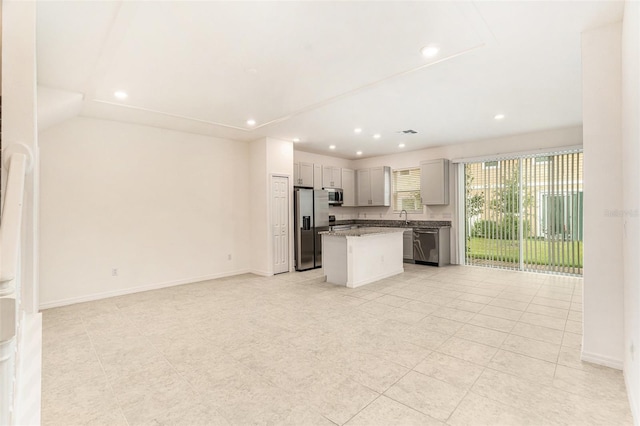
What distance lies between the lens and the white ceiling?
2377mm

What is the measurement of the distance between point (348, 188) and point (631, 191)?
22.2ft

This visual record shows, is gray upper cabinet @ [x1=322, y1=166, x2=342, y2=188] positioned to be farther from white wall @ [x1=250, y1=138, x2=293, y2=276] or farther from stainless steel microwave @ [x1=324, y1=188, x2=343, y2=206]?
white wall @ [x1=250, y1=138, x2=293, y2=276]

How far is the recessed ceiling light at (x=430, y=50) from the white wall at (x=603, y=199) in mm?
1218

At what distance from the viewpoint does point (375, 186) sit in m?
8.32

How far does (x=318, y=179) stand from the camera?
7.83 m

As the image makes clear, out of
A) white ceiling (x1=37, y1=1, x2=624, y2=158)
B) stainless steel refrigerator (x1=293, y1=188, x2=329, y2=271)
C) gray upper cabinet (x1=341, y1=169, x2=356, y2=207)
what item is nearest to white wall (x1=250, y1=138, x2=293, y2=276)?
stainless steel refrigerator (x1=293, y1=188, x2=329, y2=271)

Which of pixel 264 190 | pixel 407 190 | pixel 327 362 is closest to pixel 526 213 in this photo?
pixel 407 190

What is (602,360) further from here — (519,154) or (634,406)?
(519,154)

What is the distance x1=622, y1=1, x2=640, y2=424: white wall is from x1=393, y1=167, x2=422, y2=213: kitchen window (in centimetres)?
556

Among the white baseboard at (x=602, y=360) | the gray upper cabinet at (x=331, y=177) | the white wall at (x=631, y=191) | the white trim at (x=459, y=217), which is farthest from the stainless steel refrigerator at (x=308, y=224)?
the white wall at (x=631, y=191)

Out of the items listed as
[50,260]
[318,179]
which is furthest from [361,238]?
[50,260]

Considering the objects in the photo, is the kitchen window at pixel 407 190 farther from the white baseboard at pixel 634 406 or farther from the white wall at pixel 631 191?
the white baseboard at pixel 634 406

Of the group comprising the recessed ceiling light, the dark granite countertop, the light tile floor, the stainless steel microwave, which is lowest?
the light tile floor

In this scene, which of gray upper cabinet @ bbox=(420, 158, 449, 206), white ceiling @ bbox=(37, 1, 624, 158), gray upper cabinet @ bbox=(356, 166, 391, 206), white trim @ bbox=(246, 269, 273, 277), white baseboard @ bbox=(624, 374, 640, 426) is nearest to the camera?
white baseboard @ bbox=(624, 374, 640, 426)
